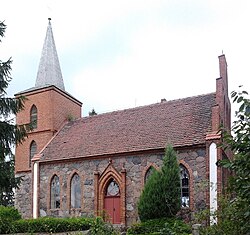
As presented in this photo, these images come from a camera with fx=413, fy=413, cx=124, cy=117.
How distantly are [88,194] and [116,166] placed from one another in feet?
7.87

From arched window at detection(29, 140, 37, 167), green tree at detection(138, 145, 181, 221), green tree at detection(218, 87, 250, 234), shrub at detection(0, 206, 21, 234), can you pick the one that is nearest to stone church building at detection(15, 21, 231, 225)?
arched window at detection(29, 140, 37, 167)

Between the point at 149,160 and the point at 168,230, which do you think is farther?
the point at 149,160

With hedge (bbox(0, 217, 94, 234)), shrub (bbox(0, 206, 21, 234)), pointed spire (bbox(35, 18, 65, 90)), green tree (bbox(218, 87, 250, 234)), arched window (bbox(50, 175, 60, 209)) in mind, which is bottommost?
hedge (bbox(0, 217, 94, 234))

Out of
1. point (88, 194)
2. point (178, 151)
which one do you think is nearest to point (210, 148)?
point (178, 151)

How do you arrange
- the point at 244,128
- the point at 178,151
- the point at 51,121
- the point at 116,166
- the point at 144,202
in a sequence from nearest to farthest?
the point at 244,128, the point at 144,202, the point at 178,151, the point at 116,166, the point at 51,121

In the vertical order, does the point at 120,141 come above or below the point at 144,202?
above

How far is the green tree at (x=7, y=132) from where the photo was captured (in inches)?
687

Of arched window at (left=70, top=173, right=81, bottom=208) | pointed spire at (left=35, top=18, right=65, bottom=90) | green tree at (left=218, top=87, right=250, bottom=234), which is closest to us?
green tree at (left=218, top=87, right=250, bottom=234)

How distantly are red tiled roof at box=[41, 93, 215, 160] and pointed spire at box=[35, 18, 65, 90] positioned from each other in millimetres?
4195

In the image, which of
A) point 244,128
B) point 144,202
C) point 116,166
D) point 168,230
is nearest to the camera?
point 244,128

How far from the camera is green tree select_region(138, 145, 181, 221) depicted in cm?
1853

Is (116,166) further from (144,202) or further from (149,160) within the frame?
(144,202)

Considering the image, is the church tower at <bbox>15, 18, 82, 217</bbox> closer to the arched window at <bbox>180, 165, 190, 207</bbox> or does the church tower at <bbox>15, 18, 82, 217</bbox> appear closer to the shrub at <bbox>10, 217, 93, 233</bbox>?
the shrub at <bbox>10, 217, 93, 233</bbox>

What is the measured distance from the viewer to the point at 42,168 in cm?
2558
